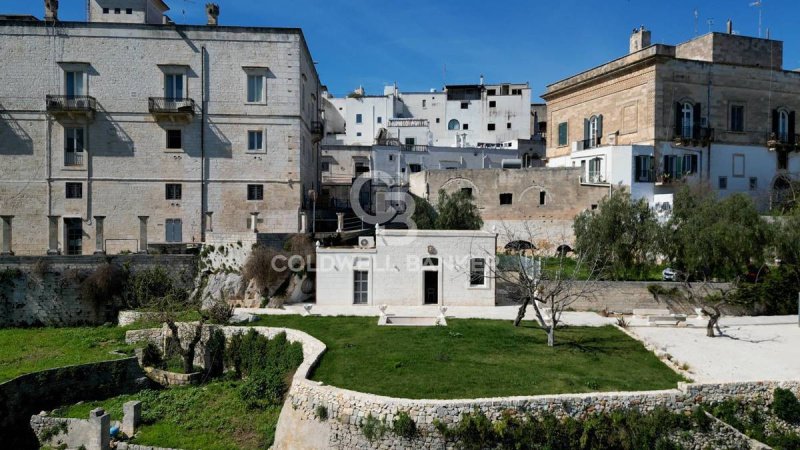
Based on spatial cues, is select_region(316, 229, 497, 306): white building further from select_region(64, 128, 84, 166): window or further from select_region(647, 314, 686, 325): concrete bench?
select_region(64, 128, 84, 166): window

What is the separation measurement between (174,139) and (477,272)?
15536 mm

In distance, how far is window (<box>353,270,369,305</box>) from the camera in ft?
79.7

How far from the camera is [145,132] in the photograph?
2744 centimetres

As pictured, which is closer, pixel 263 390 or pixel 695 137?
pixel 263 390

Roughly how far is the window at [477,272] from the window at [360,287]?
14.2ft

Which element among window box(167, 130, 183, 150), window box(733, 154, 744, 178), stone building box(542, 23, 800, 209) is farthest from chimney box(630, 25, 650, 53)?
window box(167, 130, 183, 150)

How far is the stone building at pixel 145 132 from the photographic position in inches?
1060

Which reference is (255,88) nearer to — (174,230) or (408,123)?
(174,230)

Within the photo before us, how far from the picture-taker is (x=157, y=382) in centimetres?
1969

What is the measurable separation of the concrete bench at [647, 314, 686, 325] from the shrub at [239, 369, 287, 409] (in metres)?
13.5

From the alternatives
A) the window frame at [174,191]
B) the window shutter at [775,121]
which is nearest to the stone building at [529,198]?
the window shutter at [775,121]

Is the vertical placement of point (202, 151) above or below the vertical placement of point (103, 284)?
above

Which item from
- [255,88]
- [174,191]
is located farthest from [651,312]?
[174,191]

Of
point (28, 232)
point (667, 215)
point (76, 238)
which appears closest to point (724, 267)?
point (667, 215)
